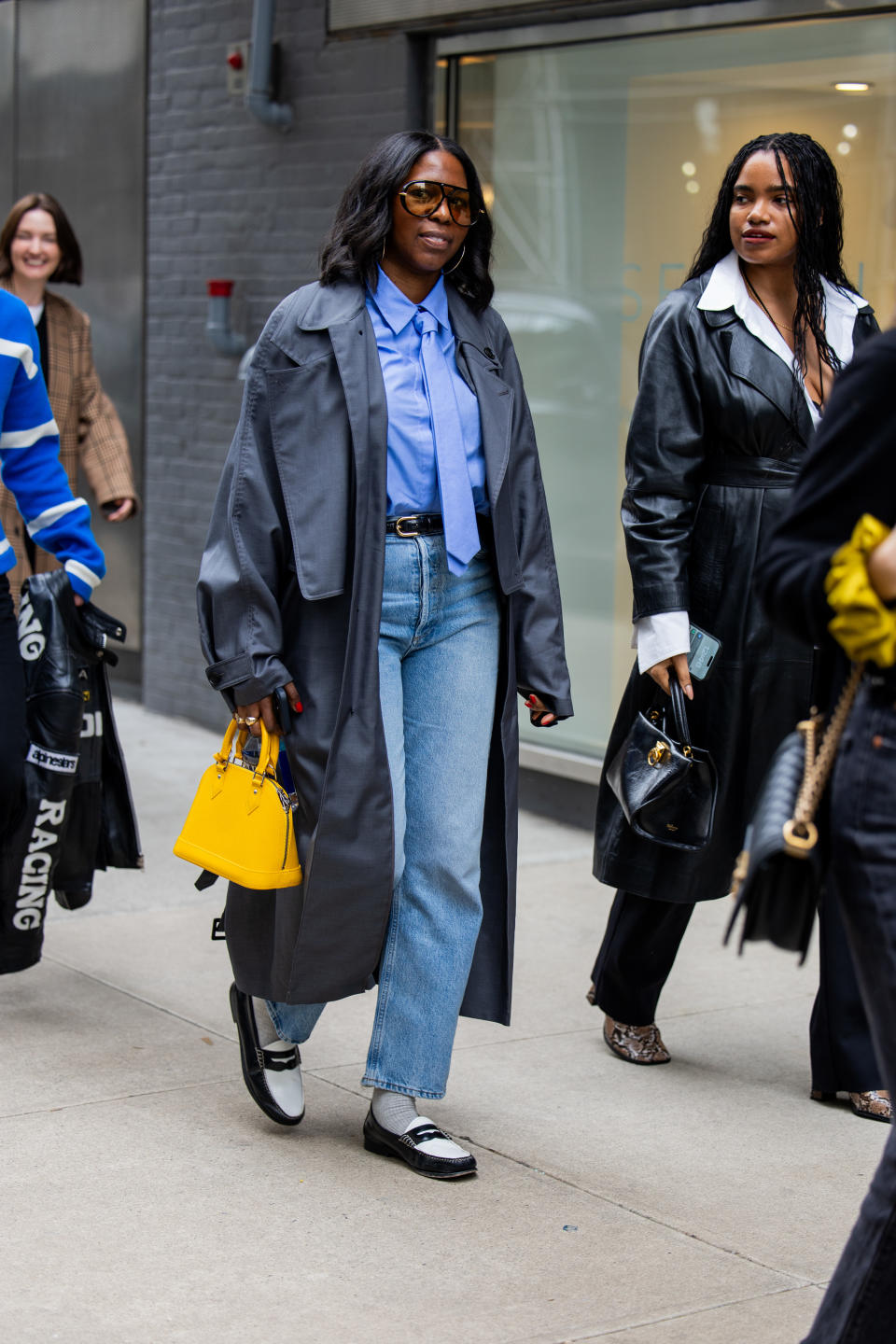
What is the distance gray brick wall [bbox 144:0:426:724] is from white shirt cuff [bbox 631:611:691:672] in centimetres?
366

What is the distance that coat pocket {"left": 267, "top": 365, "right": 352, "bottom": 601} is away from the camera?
3.63m

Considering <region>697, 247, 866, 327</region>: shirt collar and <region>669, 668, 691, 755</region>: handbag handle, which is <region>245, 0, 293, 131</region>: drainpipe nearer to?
<region>697, 247, 866, 327</region>: shirt collar

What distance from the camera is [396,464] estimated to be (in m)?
3.69

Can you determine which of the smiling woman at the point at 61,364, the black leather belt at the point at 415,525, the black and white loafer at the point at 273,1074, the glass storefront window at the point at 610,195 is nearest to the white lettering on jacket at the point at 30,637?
the black and white loafer at the point at 273,1074

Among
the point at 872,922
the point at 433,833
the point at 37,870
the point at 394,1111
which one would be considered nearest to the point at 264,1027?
the point at 394,1111

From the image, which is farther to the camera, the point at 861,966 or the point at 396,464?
the point at 396,464

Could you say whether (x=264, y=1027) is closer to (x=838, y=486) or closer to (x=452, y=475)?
(x=452, y=475)

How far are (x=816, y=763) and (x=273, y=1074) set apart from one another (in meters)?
1.84

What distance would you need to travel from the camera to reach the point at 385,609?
369 centimetres

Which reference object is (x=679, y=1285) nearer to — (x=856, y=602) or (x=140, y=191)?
(x=856, y=602)

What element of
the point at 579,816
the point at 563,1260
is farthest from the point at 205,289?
the point at 563,1260

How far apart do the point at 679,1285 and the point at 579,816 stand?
3727 millimetres

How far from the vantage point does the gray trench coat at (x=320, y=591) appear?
11.9 ft

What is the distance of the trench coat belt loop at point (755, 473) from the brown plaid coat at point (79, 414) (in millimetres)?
2848
